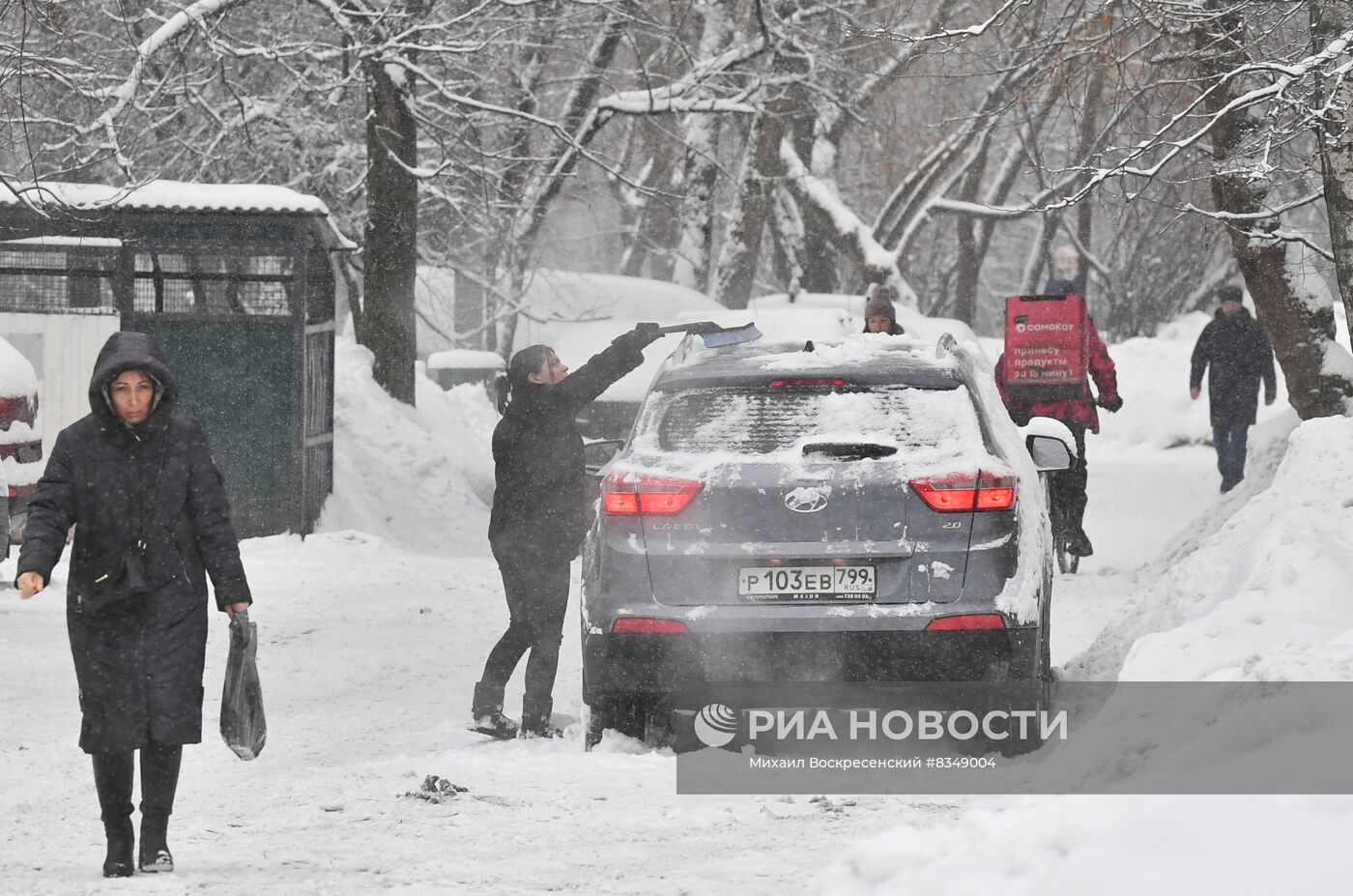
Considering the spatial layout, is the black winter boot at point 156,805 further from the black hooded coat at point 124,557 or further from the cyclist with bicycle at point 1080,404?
the cyclist with bicycle at point 1080,404

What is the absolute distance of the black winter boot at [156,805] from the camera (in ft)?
17.0

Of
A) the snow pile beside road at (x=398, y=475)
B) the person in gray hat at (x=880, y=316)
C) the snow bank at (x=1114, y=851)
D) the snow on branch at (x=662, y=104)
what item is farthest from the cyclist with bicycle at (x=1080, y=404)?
the snow bank at (x=1114, y=851)

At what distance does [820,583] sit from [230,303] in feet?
27.9

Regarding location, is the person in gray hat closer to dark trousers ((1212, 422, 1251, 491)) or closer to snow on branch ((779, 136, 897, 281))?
dark trousers ((1212, 422, 1251, 491))

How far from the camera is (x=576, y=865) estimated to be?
5.21 m

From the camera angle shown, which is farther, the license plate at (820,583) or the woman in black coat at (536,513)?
the woman in black coat at (536,513)

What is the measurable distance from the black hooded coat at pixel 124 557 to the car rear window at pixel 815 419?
70.0 inches

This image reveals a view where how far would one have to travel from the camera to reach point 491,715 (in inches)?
289

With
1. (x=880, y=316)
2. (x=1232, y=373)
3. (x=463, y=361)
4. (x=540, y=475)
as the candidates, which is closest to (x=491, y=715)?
(x=540, y=475)

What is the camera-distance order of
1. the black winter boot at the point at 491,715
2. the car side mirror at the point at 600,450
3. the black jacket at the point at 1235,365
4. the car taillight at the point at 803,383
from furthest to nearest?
the black jacket at the point at 1235,365
the car side mirror at the point at 600,450
the black winter boot at the point at 491,715
the car taillight at the point at 803,383

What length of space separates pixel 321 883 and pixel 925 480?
7.43 ft

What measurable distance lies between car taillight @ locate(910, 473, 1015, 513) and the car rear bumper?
401mm

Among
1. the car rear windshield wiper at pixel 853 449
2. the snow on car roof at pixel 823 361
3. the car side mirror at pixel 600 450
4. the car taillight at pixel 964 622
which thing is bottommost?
the car taillight at pixel 964 622

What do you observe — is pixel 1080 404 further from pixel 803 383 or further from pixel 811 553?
pixel 811 553
